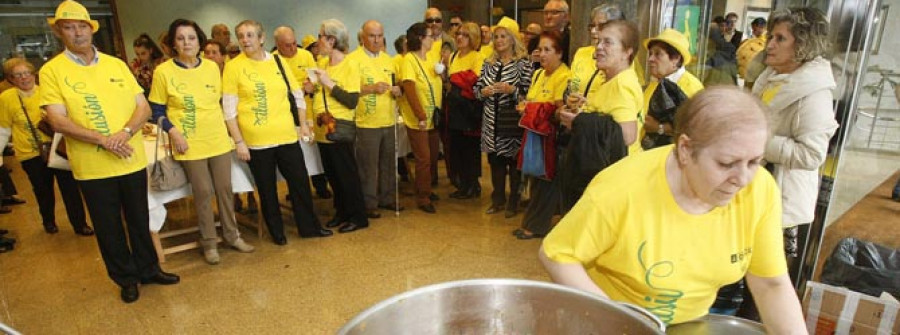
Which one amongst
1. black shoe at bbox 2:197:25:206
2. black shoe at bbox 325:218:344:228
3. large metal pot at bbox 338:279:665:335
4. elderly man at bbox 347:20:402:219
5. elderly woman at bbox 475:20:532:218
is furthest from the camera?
black shoe at bbox 2:197:25:206

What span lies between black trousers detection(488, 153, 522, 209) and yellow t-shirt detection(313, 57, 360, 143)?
120 centimetres

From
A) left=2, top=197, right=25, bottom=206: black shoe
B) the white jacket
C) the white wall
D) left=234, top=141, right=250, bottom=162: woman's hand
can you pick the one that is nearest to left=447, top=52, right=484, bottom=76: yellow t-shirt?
left=234, top=141, right=250, bottom=162: woman's hand

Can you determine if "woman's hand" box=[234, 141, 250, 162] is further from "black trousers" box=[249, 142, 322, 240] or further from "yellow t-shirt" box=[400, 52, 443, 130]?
"yellow t-shirt" box=[400, 52, 443, 130]

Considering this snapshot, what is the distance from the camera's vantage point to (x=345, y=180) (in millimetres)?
3775

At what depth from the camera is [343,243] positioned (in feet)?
12.0

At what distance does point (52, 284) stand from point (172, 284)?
76cm

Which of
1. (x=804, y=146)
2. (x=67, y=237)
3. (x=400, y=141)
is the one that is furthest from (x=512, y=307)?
(x=67, y=237)

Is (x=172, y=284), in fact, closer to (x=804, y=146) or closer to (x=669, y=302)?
(x=669, y=302)

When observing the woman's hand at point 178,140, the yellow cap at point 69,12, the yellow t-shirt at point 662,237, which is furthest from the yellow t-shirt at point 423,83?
the yellow t-shirt at point 662,237

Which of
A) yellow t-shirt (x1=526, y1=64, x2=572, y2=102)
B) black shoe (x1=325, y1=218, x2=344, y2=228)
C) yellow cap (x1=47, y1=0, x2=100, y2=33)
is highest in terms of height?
yellow cap (x1=47, y1=0, x2=100, y2=33)

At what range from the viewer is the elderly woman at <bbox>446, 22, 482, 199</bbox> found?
14.2 ft

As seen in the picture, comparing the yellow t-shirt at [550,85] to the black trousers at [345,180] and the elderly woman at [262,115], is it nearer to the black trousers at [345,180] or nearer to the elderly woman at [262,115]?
the black trousers at [345,180]

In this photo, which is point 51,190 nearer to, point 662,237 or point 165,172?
point 165,172

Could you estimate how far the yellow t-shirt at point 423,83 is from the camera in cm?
413
